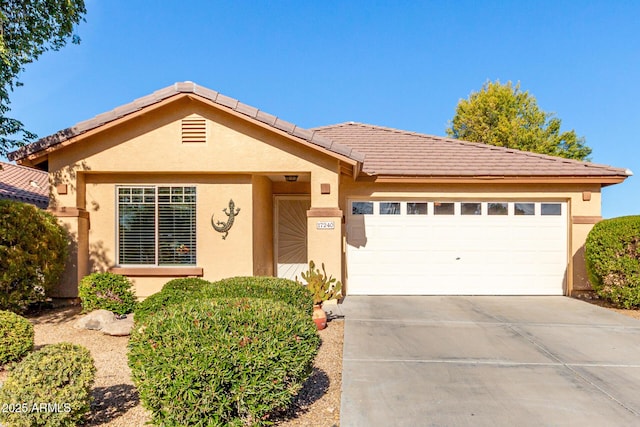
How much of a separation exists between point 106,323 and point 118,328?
39cm

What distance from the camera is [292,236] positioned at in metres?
11.2

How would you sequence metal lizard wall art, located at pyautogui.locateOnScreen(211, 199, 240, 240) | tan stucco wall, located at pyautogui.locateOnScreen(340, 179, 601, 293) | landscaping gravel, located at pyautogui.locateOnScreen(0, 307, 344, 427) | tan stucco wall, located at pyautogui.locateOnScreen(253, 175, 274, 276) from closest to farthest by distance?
landscaping gravel, located at pyautogui.locateOnScreen(0, 307, 344, 427), metal lizard wall art, located at pyautogui.locateOnScreen(211, 199, 240, 240), tan stucco wall, located at pyautogui.locateOnScreen(253, 175, 274, 276), tan stucco wall, located at pyautogui.locateOnScreen(340, 179, 601, 293)

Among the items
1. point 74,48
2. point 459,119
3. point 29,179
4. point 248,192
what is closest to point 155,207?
point 248,192

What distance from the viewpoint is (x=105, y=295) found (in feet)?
25.2

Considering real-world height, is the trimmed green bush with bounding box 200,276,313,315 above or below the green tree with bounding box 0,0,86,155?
below

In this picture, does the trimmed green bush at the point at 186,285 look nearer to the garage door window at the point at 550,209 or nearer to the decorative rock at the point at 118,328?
the decorative rock at the point at 118,328

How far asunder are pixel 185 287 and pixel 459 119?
2822cm

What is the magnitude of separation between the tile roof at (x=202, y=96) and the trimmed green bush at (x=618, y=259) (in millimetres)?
5861

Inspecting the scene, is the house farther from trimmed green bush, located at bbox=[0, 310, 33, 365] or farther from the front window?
trimmed green bush, located at bbox=[0, 310, 33, 365]

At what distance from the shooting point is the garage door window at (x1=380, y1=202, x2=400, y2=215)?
401 inches

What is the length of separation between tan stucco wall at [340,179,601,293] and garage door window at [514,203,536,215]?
163mm

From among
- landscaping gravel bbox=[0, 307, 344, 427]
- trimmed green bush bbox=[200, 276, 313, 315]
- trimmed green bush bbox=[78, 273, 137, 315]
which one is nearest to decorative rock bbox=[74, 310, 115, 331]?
landscaping gravel bbox=[0, 307, 344, 427]

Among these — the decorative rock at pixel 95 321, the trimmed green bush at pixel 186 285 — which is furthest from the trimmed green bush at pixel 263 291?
the decorative rock at pixel 95 321

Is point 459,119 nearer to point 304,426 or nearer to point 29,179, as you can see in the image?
point 29,179
